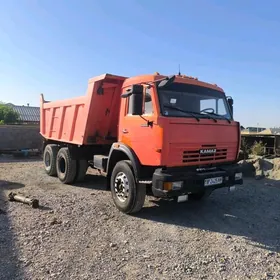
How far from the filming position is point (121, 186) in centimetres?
616

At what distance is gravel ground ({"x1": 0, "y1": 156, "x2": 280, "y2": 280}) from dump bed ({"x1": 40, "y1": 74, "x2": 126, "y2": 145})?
148cm

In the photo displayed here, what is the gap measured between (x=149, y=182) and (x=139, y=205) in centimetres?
63

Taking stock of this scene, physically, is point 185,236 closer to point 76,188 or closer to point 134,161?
point 134,161

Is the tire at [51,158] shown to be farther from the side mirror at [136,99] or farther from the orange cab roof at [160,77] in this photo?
the side mirror at [136,99]

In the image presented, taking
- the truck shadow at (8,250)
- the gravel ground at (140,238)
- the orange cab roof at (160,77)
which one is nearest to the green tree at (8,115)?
the gravel ground at (140,238)

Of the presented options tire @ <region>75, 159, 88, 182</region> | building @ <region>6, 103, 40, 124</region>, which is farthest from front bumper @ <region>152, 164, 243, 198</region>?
building @ <region>6, 103, 40, 124</region>

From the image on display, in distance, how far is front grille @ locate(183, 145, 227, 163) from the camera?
216 inches

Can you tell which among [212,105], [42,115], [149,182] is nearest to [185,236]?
[149,182]

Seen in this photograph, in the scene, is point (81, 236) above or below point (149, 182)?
below

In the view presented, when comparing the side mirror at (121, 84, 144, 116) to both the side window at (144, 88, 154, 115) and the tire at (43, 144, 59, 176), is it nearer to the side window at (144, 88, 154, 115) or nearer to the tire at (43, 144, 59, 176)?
the side window at (144, 88, 154, 115)

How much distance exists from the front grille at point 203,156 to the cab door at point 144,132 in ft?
1.90

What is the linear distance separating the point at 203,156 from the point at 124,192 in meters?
1.69

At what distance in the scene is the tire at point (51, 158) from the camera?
9.72 meters

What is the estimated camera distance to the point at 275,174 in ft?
32.9
